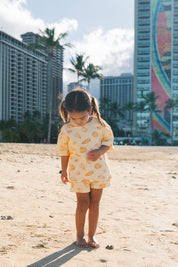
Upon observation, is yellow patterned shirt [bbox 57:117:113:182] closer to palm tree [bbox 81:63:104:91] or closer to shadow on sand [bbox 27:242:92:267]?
shadow on sand [bbox 27:242:92:267]

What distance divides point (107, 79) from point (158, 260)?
168 m

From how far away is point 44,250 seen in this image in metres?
2.41

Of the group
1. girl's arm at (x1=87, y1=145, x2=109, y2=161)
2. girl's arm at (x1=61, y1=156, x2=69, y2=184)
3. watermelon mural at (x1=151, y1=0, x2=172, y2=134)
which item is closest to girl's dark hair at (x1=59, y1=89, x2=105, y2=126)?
girl's arm at (x1=87, y1=145, x2=109, y2=161)

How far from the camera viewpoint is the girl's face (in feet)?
7.88

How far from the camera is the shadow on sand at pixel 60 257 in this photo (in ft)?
6.99

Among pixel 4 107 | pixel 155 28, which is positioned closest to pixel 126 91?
pixel 155 28

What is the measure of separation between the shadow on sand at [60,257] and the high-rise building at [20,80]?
105 m

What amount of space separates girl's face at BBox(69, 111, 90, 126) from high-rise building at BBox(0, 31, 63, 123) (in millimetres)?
104866

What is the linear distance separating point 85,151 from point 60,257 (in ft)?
3.05

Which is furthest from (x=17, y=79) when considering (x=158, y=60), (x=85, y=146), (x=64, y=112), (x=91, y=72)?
(x=85, y=146)

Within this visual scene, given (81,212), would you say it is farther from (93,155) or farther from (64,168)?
(93,155)

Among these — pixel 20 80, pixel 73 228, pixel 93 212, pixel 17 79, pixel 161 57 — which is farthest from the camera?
pixel 20 80

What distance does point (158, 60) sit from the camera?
100 m

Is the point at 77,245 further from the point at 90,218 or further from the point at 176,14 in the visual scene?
the point at 176,14
